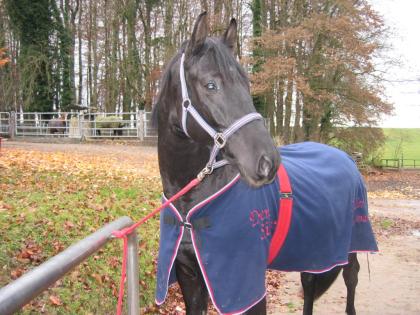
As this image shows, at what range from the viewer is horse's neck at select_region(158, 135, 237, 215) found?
246 cm

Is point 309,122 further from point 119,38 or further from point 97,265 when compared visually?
→ point 97,265

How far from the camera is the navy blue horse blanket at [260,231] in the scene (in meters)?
2.41

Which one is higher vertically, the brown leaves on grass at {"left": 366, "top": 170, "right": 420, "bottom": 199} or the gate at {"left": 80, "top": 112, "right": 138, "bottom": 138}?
the gate at {"left": 80, "top": 112, "right": 138, "bottom": 138}

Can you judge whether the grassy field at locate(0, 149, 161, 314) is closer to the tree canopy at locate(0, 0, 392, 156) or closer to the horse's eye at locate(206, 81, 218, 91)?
the horse's eye at locate(206, 81, 218, 91)

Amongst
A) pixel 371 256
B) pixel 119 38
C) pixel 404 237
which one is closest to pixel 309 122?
pixel 119 38

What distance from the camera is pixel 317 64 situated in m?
21.8

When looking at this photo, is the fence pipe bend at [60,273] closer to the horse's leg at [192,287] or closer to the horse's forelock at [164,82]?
the horse's leg at [192,287]

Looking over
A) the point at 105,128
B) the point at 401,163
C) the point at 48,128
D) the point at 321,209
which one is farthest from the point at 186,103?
the point at 401,163

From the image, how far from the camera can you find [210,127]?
2141 mm

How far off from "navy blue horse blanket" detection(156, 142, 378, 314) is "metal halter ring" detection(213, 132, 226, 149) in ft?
1.35

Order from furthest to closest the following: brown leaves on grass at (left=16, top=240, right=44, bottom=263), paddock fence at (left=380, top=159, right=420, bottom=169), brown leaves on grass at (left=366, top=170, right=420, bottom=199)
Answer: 1. paddock fence at (left=380, top=159, right=420, bottom=169)
2. brown leaves on grass at (left=366, top=170, right=420, bottom=199)
3. brown leaves on grass at (left=16, top=240, right=44, bottom=263)

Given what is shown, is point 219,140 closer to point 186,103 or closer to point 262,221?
point 186,103

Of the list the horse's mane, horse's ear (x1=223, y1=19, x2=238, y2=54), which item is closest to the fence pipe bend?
the horse's mane

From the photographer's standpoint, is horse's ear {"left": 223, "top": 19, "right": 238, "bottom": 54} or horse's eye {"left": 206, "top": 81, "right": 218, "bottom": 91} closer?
horse's eye {"left": 206, "top": 81, "right": 218, "bottom": 91}
